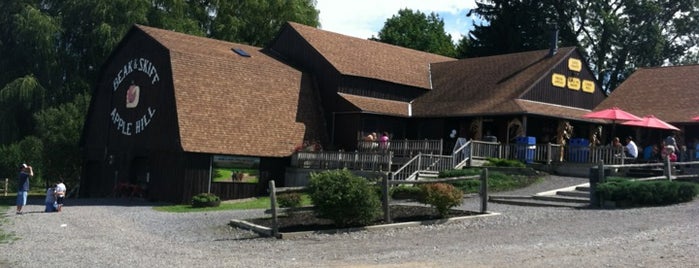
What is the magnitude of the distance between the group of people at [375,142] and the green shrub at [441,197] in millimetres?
13428

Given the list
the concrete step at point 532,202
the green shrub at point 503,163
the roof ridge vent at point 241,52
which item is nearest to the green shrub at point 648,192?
the concrete step at point 532,202

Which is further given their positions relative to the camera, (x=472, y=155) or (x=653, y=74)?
(x=653, y=74)

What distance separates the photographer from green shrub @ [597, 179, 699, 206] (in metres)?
18.3

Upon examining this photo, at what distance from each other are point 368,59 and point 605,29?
959 inches

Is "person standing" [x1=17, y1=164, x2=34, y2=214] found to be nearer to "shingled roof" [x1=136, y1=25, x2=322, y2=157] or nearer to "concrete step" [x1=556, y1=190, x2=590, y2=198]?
"shingled roof" [x1=136, y1=25, x2=322, y2=157]

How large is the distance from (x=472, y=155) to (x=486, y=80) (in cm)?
823

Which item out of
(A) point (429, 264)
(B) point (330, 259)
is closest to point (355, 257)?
(B) point (330, 259)

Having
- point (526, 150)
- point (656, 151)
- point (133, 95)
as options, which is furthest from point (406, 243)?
point (133, 95)

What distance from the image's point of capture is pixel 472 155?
29.0 meters

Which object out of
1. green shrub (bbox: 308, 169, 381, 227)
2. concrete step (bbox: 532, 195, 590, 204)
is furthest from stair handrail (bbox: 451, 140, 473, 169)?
green shrub (bbox: 308, 169, 381, 227)

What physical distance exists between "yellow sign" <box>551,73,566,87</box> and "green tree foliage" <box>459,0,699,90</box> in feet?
55.5

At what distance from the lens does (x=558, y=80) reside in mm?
35188

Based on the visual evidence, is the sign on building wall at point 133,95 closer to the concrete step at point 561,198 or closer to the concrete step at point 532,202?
the concrete step at point 532,202

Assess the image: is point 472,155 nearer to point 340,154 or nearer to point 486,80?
point 340,154
